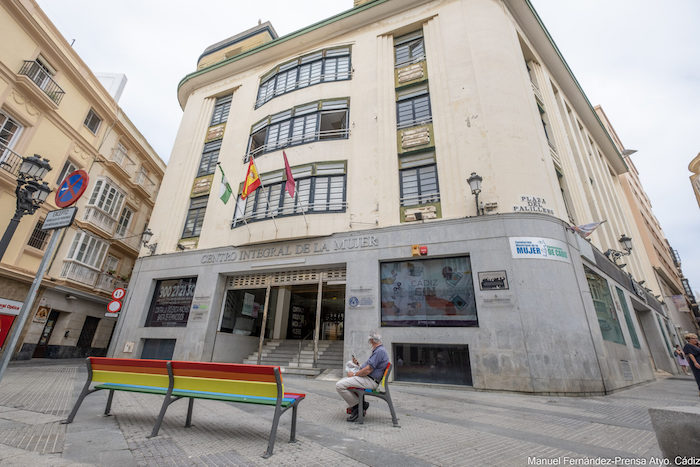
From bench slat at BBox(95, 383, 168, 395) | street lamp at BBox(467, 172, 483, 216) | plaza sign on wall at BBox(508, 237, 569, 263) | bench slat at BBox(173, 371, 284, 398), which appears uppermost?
street lamp at BBox(467, 172, 483, 216)

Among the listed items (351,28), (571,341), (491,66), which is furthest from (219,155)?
(571,341)

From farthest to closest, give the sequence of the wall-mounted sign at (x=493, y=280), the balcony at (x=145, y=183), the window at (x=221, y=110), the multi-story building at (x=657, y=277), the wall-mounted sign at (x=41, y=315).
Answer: the multi-story building at (x=657, y=277) < the balcony at (x=145, y=183) < the window at (x=221, y=110) < the wall-mounted sign at (x=41, y=315) < the wall-mounted sign at (x=493, y=280)

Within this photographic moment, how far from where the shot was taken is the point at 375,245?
12.0m

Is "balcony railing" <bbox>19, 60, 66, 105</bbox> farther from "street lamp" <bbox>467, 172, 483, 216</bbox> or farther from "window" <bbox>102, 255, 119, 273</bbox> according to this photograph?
"street lamp" <bbox>467, 172, 483, 216</bbox>

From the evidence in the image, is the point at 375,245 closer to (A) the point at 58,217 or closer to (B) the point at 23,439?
(A) the point at 58,217

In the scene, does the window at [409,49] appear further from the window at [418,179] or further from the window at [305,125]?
the window at [418,179]

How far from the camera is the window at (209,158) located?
59.6ft

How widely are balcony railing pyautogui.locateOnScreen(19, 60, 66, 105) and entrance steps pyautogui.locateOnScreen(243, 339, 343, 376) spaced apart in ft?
57.5

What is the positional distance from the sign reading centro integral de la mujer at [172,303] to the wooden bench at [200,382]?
10673 mm

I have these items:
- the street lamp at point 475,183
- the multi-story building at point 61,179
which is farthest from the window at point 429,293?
the multi-story building at point 61,179

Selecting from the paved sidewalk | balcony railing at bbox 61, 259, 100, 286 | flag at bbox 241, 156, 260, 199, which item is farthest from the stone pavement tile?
balcony railing at bbox 61, 259, 100, 286

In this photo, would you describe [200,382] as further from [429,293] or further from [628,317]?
[628,317]

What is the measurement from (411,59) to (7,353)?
16.7m

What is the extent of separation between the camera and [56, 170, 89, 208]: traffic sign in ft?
18.5
